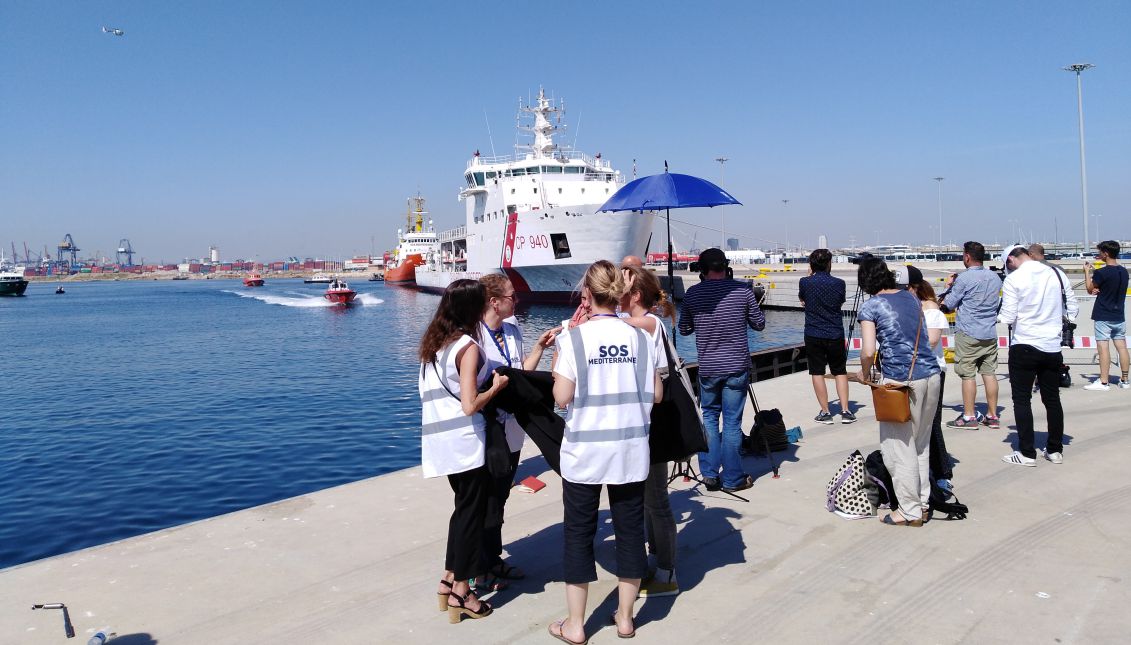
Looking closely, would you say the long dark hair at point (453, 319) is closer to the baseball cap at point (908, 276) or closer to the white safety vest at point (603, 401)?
the white safety vest at point (603, 401)

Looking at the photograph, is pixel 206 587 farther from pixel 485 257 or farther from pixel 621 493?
pixel 485 257

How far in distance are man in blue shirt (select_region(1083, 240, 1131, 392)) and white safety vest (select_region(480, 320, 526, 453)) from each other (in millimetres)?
7009

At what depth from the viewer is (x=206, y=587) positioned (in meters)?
3.57

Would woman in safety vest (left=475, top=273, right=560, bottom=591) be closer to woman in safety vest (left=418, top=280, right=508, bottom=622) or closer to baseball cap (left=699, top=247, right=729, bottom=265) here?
woman in safety vest (left=418, top=280, right=508, bottom=622)

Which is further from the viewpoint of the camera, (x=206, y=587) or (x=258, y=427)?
(x=258, y=427)

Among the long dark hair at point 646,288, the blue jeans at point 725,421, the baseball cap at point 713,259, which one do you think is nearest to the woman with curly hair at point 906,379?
the blue jeans at point 725,421

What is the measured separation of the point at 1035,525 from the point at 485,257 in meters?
42.2

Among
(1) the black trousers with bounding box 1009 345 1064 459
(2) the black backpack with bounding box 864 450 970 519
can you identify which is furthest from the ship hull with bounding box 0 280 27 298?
(1) the black trousers with bounding box 1009 345 1064 459

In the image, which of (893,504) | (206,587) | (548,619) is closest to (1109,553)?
(893,504)

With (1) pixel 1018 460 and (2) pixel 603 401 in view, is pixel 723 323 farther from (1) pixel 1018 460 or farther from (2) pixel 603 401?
(1) pixel 1018 460

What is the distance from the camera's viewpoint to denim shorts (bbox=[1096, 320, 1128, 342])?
7.79 m

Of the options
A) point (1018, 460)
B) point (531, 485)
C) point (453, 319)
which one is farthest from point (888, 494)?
point (453, 319)

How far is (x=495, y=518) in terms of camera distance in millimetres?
3355

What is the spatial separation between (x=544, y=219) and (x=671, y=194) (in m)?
32.2
